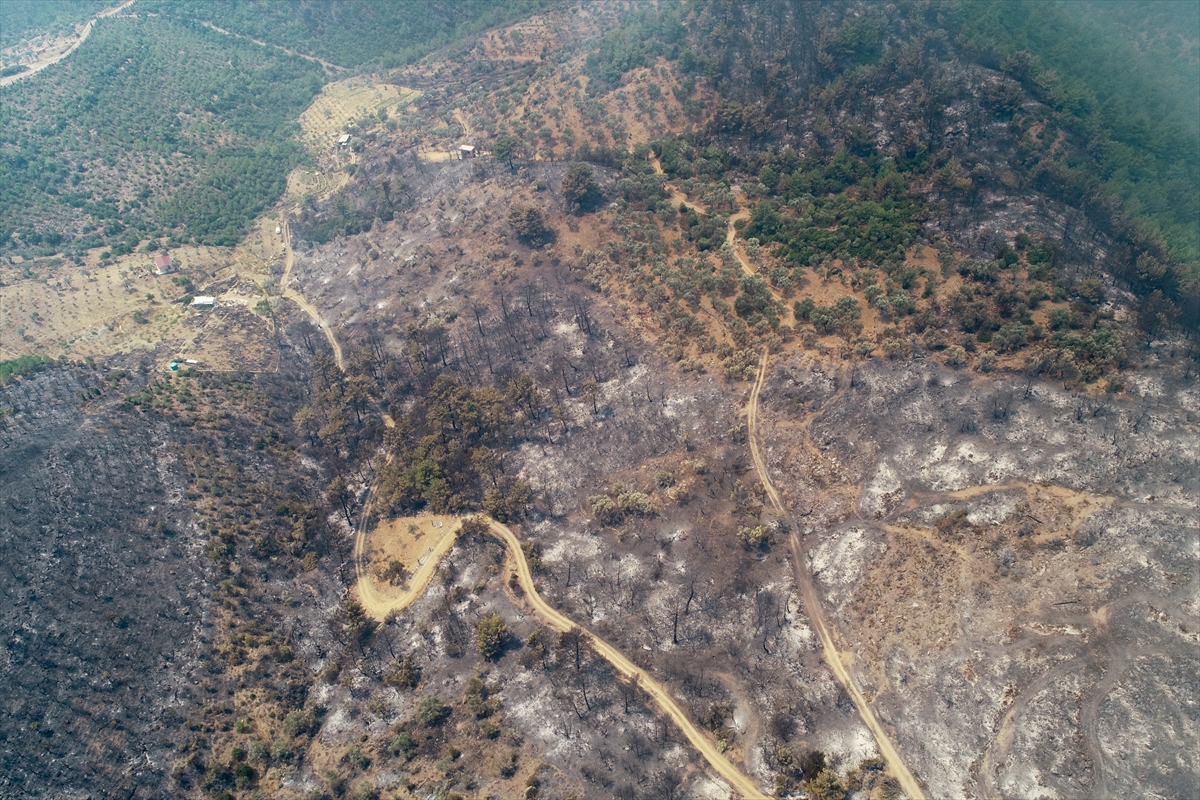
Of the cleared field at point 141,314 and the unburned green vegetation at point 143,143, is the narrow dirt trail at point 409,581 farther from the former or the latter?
the unburned green vegetation at point 143,143

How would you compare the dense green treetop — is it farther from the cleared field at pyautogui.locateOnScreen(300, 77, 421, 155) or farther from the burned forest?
the burned forest

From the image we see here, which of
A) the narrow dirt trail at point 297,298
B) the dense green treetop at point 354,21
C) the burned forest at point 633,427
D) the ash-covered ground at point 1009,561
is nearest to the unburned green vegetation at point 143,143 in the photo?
the burned forest at point 633,427

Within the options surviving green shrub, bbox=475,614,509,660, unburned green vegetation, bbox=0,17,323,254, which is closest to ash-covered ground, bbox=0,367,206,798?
surviving green shrub, bbox=475,614,509,660

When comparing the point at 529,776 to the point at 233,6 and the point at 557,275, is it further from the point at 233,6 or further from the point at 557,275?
the point at 233,6

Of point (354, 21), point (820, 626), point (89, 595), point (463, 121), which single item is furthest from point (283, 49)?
A: point (820, 626)

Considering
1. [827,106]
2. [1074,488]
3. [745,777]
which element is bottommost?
[745,777]

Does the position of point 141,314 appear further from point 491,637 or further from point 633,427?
point 491,637

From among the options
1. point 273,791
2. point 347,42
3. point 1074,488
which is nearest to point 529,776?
point 273,791
